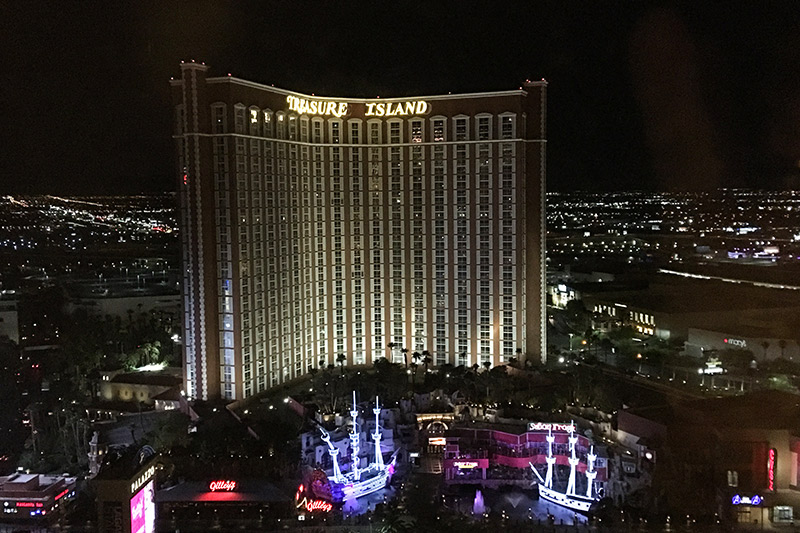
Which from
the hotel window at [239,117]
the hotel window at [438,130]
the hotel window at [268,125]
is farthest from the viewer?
the hotel window at [438,130]

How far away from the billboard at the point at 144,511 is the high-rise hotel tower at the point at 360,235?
961 centimetres

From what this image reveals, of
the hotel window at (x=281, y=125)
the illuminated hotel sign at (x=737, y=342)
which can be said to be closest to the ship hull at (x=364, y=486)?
the hotel window at (x=281, y=125)

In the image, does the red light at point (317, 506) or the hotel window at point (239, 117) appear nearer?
the red light at point (317, 506)

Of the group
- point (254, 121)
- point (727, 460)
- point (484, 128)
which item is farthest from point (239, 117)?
point (727, 460)

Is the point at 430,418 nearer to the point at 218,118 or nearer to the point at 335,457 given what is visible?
the point at 335,457

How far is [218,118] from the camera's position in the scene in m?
24.8

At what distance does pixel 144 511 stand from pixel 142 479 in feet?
2.44

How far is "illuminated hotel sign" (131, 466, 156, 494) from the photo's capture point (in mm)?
14560

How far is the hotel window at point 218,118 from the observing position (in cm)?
2470

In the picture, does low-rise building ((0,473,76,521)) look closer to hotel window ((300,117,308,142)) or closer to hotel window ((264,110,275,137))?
hotel window ((264,110,275,137))

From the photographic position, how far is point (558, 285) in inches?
2066

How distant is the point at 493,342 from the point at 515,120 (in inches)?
379

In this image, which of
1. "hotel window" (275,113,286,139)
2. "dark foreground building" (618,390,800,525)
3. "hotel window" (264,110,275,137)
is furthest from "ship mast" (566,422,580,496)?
"hotel window" (275,113,286,139)

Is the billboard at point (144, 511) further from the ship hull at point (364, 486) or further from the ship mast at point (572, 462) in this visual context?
the ship mast at point (572, 462)
